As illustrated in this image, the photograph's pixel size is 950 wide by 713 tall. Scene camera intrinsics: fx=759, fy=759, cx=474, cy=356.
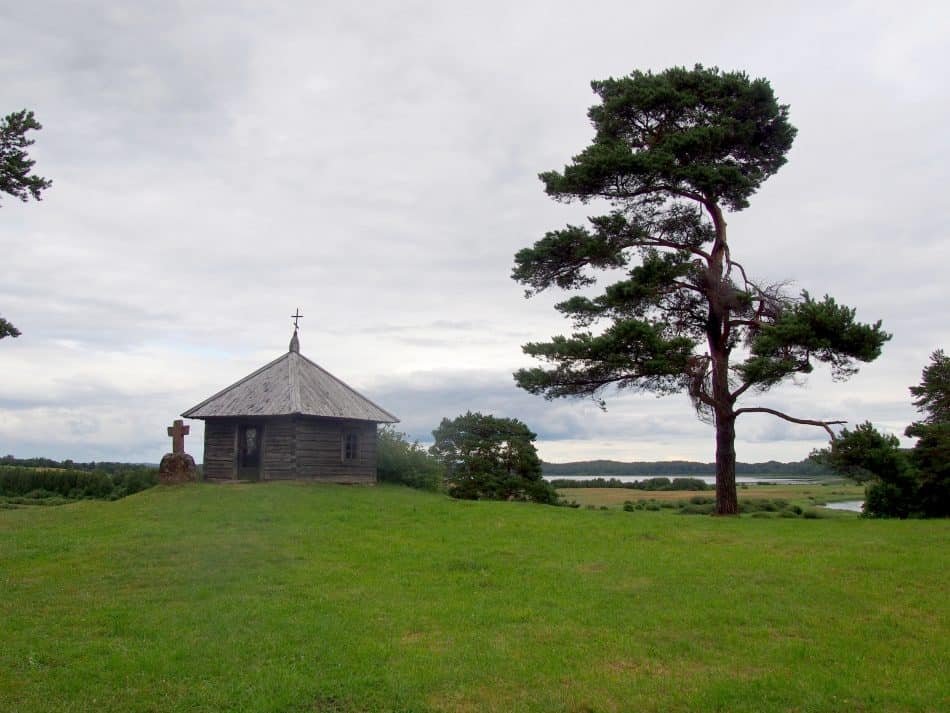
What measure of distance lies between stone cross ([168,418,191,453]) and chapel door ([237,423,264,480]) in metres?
2.89

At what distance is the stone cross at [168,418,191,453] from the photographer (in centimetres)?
2761

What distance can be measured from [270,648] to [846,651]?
671 cm

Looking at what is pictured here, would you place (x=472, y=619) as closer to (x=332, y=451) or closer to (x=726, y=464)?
(x=726, y=464)

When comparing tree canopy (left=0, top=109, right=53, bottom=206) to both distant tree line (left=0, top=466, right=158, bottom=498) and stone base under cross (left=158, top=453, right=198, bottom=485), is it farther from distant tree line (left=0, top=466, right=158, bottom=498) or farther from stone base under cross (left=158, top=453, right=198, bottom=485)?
distant tree line (left=0, top=466, right=158, bottom=498)

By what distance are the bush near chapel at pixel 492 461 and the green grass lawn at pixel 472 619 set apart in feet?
39.1

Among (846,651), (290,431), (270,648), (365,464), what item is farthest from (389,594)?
(365,464)

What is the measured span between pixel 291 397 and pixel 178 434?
434 cm

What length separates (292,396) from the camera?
97.7 ft

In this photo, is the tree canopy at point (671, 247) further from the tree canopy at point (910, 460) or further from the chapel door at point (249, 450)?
the chapel door at point (249, 450)

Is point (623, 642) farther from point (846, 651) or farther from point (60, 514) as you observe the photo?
point (60, 514)

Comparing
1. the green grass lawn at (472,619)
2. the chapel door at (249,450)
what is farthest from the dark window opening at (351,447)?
the green grass lawn at (472,619)

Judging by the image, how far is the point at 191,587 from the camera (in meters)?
12.0

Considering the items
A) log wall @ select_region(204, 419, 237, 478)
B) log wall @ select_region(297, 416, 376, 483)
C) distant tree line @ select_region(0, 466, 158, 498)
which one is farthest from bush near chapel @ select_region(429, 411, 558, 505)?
distant tree line @ select_region(0, 466, 158, 498)

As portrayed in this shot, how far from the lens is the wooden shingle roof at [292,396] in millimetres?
29406
